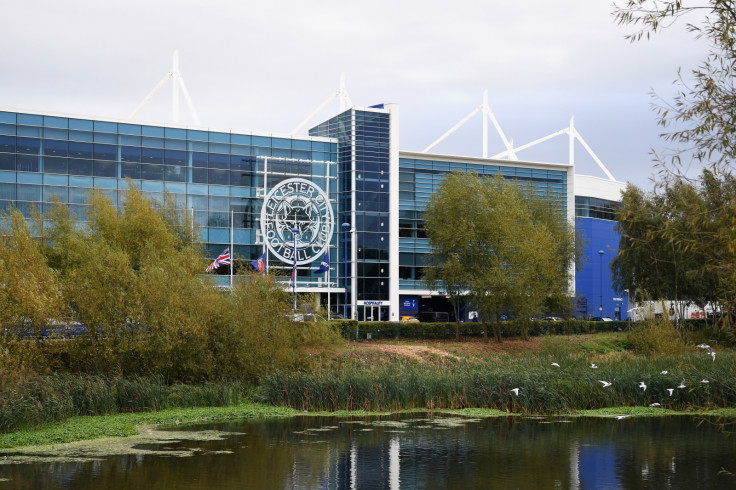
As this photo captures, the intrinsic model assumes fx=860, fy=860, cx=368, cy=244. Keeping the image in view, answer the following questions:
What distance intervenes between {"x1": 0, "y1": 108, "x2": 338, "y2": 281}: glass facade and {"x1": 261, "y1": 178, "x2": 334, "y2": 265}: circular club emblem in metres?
1.17

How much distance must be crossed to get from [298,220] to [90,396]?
52.2 meters

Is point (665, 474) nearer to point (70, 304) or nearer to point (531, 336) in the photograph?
point (70, 304)

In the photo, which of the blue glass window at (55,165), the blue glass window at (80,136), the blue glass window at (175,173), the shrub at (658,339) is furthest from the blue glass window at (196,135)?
the shrub at (658,339)

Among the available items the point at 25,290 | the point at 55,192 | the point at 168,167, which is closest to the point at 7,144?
the point at 55,192

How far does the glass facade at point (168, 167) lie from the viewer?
70.8 m

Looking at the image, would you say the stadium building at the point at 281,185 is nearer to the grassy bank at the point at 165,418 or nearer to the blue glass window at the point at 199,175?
the blue glass window at the point at 199,175

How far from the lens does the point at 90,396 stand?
29469 millimetres

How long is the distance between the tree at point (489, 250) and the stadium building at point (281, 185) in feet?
39.6

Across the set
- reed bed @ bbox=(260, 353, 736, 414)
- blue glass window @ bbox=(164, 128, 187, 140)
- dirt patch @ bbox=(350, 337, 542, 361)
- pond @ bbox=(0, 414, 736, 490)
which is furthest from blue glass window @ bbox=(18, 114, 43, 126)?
pond @ bbox=(0, 414, 736, 490)

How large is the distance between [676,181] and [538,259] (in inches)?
1860

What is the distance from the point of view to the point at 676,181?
45.9 ft

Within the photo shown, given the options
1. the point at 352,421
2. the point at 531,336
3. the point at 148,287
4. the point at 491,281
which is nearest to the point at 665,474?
the point at 352,421

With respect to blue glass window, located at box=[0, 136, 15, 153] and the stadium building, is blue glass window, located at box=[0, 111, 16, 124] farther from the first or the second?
blue glass window, located at box=[0, 136, 15, 153]

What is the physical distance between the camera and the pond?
66.8ft
